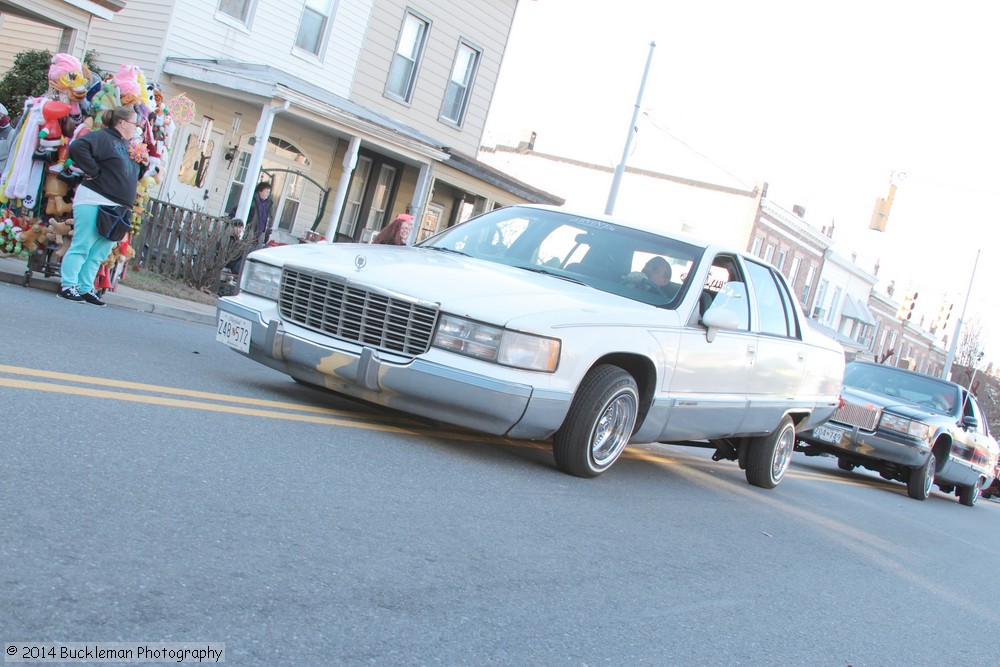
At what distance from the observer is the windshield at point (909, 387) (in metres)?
14.4

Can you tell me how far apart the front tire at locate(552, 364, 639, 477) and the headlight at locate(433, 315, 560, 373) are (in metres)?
0.45

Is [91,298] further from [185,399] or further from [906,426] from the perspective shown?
[906,426]

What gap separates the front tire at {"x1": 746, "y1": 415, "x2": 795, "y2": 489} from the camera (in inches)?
354

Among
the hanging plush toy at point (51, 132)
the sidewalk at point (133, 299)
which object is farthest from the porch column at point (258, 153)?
the hanging plush toy at point (51, 132)

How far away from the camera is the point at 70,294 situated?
9.53m

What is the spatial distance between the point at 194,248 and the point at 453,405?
882 centimetres

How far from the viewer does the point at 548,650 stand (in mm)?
3445

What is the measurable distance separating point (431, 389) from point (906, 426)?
9.10 m

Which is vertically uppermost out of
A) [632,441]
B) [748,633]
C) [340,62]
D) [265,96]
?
[340,62]

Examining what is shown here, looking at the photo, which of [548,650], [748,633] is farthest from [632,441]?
[548,650]

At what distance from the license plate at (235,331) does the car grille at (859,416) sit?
891 centimetres

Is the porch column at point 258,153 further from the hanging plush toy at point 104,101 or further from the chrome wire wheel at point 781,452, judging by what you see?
the chrome wire wheel at point 781,452

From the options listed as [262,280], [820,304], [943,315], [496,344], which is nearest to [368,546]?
[496,344]

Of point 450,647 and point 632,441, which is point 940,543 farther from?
point 450,647
